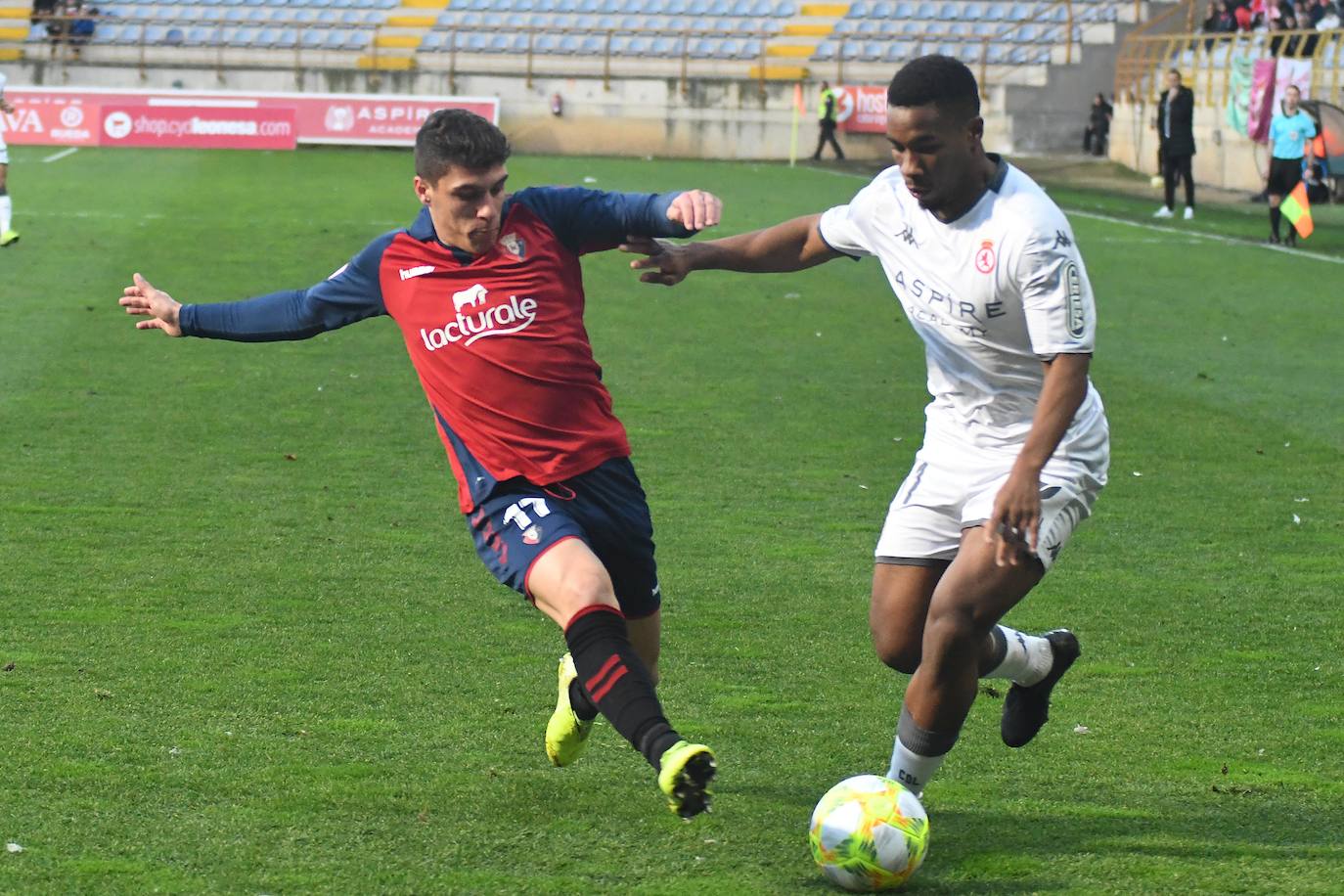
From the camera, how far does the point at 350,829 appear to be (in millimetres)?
4605

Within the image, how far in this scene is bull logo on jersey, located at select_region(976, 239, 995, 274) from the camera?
4559 millimetres

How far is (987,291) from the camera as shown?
459 cm

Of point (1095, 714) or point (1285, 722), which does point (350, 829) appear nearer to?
point (1095, 714)

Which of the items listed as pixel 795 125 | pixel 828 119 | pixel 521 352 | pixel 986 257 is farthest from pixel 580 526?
pixel 828 119

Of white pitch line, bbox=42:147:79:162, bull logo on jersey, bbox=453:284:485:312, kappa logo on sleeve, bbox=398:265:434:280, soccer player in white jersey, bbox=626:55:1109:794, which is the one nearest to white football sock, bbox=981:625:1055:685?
soccer player in white jersey, bbox=626:55:1109:794

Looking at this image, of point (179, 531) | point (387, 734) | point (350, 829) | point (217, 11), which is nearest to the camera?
point (350, 829)

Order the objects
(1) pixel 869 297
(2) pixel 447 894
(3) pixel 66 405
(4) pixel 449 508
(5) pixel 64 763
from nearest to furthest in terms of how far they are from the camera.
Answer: (2) pixel 447 894
(5) pixel 64 763
(4) pixel 449 508
(3) pixel 66 405
(1) pixel 869 297

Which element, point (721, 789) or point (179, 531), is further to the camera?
point (179, 531)

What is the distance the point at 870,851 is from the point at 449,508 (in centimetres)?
472

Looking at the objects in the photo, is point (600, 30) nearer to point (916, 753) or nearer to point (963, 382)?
point (963, 382)

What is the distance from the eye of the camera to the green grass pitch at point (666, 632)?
4.56 meters

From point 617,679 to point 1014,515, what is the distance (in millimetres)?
1034

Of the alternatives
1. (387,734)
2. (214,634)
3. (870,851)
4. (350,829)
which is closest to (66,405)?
(214,634)

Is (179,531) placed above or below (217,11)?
below
